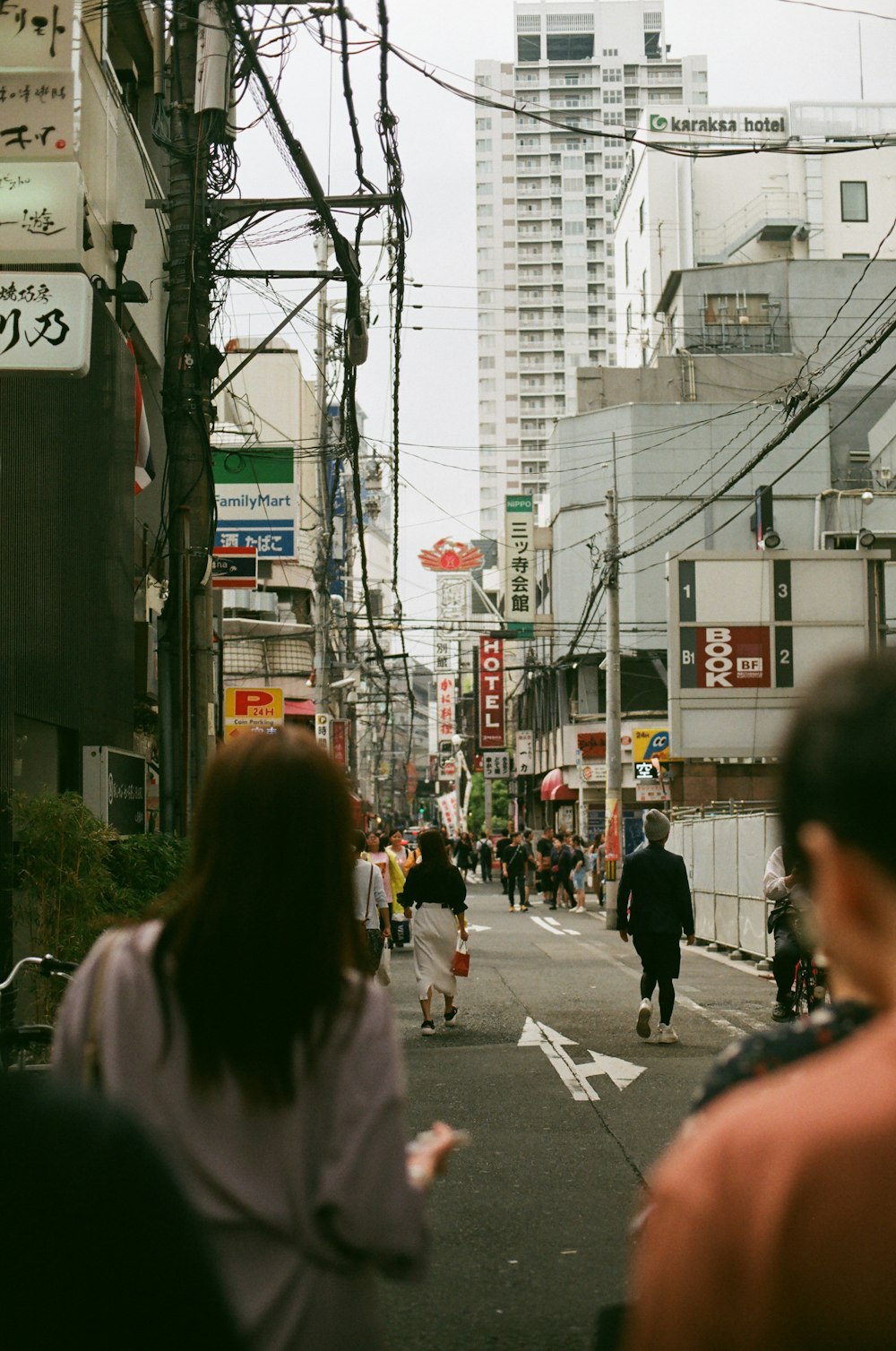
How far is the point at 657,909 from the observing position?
12.5 m

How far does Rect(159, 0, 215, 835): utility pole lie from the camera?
12945 millimetres

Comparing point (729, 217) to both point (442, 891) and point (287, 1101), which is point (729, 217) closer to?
point (442, 891)

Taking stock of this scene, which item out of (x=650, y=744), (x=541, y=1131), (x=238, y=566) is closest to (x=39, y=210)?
(x=541, y=1131)

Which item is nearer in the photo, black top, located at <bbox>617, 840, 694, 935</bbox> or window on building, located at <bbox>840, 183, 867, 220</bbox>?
black top, located at <bbox>617, 840, 694, 935</bbox>

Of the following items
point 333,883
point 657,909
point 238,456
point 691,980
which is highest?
point 238,456

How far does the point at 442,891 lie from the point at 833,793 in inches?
488

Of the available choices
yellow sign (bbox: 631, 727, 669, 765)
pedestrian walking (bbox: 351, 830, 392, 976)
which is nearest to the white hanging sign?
pedestrian walking (bbox: 351, 830, 392, 976)

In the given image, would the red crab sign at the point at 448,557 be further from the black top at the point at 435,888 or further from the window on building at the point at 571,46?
the black top at the point at 435,888

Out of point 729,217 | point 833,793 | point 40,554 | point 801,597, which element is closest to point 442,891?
point 40,554

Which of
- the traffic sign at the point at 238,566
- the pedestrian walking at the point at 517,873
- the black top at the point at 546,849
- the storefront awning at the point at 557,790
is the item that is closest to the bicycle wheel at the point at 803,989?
the traffic sign at the point at 238,566

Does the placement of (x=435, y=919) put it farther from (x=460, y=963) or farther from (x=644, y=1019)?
(x=644, y=1019)

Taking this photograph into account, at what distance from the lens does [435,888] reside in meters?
13.9

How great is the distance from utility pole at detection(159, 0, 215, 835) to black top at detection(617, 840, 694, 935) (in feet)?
12.7

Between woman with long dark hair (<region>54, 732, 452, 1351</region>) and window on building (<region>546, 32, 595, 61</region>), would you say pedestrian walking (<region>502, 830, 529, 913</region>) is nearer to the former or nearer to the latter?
woman with long dark hair (<region>54, 732, 452, 1351</region>)
